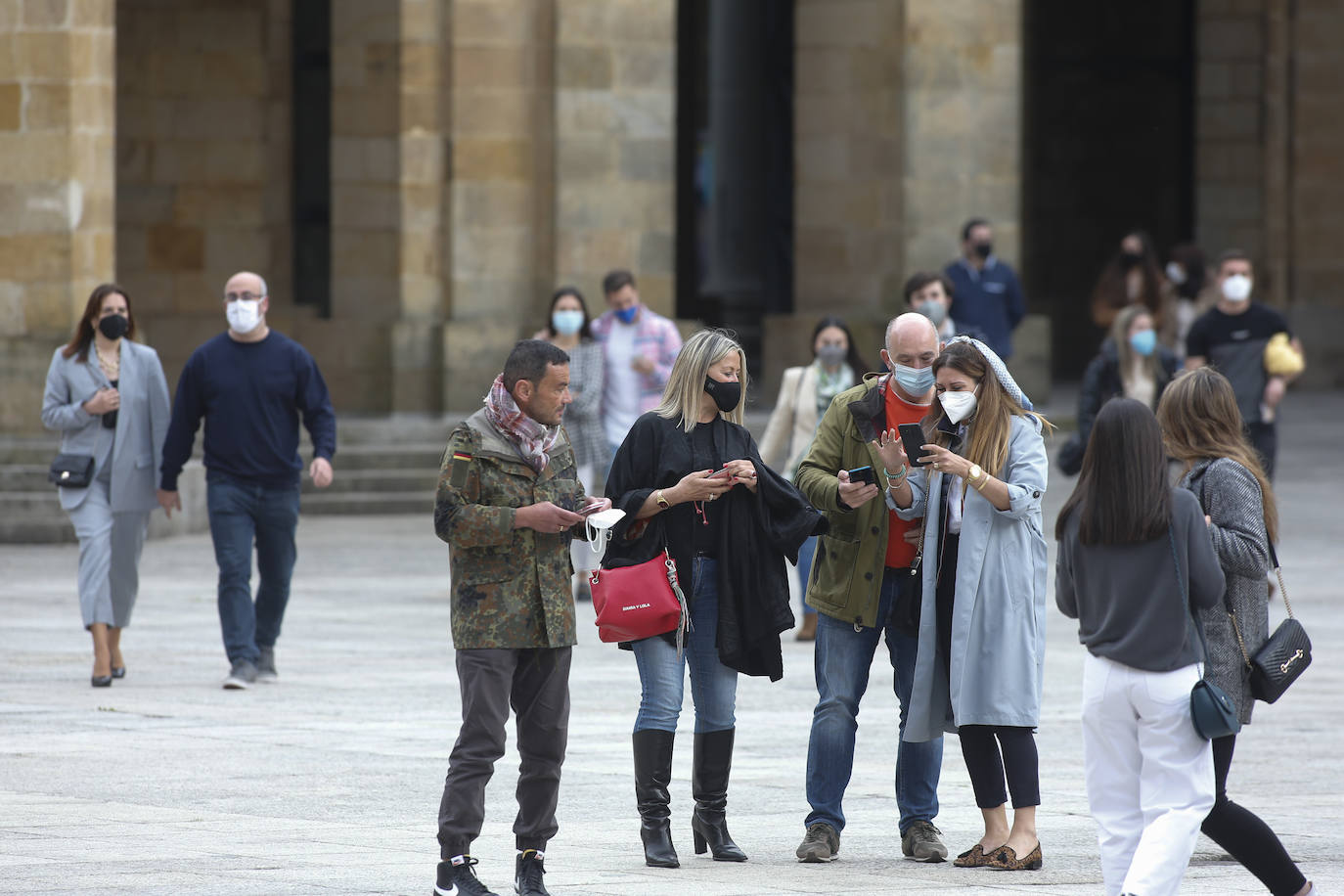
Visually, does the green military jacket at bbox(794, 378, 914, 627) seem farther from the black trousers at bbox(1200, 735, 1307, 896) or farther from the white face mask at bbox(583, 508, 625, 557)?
the black trousers at bbox(1200, 735, 1307, 896)

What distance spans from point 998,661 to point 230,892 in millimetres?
2303

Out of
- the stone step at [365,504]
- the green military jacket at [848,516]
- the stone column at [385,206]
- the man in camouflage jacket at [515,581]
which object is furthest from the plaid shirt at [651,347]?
the man in camouflage jacket at [515,581]

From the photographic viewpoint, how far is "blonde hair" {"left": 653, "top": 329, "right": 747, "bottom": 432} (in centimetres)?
746

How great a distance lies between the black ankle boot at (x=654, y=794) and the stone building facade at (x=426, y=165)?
10242 millimetres

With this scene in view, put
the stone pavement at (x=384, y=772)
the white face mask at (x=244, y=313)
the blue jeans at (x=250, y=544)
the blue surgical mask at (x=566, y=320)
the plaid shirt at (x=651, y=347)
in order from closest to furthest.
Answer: the stone pavement at (x=384, y=772)
the blue jeans at (x=250, y=544)
the white face mask at (x=244, y=313)
the blue surgical mask at (x=566, y=320)
the plaid shirt at (x=651, y=347)

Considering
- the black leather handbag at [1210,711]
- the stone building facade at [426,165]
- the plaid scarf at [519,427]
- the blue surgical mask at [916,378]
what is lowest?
the black leather handbag at [1210,711]

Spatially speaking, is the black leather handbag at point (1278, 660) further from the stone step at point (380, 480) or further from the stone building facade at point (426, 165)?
the stone step at point (380, 480)

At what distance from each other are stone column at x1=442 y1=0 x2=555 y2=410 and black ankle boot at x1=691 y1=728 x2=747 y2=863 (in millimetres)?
12103

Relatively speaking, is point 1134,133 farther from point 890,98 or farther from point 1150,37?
point 890,98

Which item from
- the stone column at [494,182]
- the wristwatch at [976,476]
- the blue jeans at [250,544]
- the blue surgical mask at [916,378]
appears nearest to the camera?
the wristwatch at [976,476]

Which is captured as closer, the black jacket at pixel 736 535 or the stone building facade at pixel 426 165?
the black jacket at pixel 736 535

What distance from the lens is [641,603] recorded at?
7.26 m

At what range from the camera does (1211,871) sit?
717 cm

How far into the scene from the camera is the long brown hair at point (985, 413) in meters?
7.23
